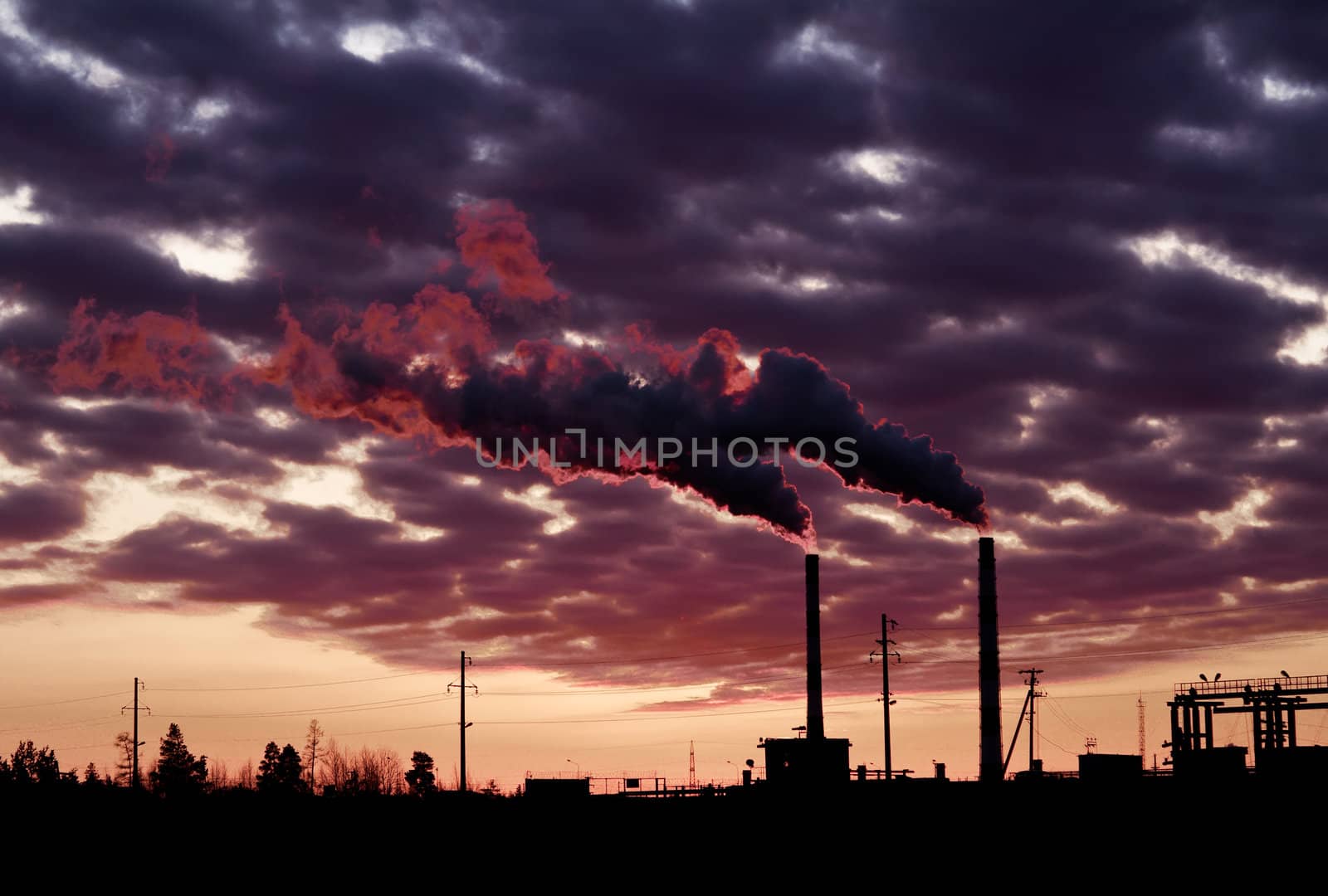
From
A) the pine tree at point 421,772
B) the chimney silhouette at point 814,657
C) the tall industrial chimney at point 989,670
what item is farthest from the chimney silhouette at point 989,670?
the pine tree at point 421,772

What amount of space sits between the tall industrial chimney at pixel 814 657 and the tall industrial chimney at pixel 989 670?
9.32m

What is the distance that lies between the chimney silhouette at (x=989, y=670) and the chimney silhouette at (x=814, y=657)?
932cm

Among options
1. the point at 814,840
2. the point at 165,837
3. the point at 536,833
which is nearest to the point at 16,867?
the point at 165,837

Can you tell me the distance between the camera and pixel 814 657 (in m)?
81.1

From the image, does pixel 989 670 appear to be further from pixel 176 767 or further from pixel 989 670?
pixel 176 767

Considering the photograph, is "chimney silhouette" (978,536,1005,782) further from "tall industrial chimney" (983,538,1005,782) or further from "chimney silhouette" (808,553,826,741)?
"chimney silhouette" (808,553,826,741)

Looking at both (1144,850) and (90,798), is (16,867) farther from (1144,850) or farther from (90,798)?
(1144,850)

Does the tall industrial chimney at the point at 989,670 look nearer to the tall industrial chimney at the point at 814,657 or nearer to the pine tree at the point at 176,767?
the tall industrial chimney at the point at 814,657

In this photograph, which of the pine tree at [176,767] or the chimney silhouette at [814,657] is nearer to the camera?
the chimney silhouette at [814,657]

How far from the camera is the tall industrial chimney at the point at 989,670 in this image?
74.5 m

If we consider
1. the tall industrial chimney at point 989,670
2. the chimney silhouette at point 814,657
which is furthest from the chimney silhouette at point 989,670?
the chimney silhouette at point 814,657

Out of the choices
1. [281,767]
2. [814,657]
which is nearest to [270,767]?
[281,767]

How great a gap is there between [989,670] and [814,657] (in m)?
10.3

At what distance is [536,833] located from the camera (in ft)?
212
